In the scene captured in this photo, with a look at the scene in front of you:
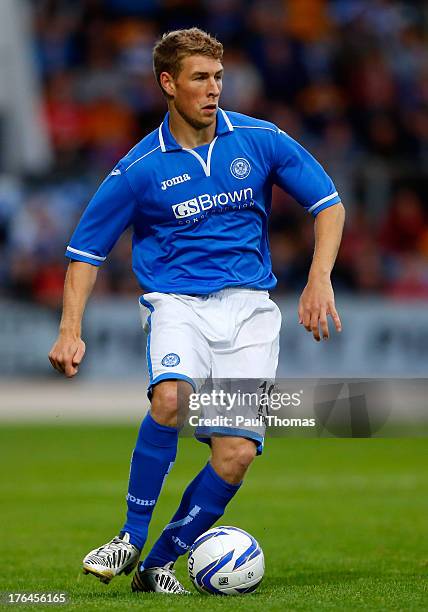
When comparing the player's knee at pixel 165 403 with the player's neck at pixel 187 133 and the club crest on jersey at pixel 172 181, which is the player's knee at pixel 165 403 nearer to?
the club crest on jersey at pixel 172 181

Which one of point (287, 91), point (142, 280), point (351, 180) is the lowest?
point (142, 280)

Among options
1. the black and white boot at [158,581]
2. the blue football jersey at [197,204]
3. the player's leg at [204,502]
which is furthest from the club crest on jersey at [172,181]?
the black and white boot at [158,581]

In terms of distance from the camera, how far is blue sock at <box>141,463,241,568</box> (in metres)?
5.64

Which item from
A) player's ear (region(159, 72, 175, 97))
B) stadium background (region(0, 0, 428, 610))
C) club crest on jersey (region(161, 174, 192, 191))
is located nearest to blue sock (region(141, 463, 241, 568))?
club crest on jersey (region(161, 174, 192, 191))

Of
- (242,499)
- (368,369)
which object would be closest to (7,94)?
(368,369)

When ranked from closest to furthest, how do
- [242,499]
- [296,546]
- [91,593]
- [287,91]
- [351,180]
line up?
[91,593], [296,546], [242,499], [351,180], [287,91]

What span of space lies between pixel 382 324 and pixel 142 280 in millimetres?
11528

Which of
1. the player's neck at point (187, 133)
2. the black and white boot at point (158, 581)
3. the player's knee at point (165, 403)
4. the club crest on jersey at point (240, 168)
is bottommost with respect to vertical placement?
the black and white boot at point (158, 581)

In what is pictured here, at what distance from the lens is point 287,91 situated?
61.4ft

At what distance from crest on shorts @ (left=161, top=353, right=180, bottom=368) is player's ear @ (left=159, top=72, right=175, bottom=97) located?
1.15m

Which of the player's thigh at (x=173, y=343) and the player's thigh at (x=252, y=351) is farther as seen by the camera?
the player's thigh at (x=252, y=351)

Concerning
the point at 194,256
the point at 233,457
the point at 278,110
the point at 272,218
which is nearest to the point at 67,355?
the point at 194,256

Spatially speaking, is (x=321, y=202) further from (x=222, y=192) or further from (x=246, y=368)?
(x=246, y=368)

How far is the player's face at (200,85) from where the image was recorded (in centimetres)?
563
